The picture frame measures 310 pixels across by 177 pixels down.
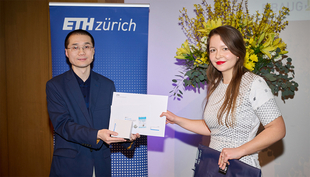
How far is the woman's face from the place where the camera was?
66.9 inches

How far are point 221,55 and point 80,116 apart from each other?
1351 mm

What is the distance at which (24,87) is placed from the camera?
3379mm

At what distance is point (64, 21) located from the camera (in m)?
2.51

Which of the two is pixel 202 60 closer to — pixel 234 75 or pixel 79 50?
pixel 234 75

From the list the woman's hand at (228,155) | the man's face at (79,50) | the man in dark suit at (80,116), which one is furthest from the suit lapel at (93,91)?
the woman's hand at (228,155)

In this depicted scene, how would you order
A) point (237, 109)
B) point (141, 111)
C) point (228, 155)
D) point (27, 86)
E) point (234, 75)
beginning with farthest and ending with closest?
point (27, 86)
point (141, 111)
point (234, 75)
point (237, 109)
point (228, 155)

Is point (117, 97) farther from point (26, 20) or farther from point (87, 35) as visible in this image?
point (26, 20)

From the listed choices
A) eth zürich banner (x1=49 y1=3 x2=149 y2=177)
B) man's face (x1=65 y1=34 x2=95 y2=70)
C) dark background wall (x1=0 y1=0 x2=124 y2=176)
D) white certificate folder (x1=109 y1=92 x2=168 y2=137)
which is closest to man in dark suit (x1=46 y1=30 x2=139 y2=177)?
man's face (x1=65 y1=34 x2=95 y2=70)

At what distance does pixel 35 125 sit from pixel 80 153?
1.91 m

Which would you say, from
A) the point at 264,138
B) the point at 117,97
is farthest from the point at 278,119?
the point at 117,97

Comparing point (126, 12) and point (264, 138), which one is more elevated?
point (126, 12)

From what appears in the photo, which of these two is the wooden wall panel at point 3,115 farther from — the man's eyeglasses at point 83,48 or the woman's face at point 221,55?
the woman's face at point 221,55

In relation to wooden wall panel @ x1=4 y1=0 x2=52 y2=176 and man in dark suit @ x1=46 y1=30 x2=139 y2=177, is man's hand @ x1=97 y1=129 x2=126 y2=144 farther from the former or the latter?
wooden wall panel @ x1=4 y1=0 x2=52 y2=176

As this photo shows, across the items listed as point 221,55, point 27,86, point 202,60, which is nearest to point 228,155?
point 221,55
